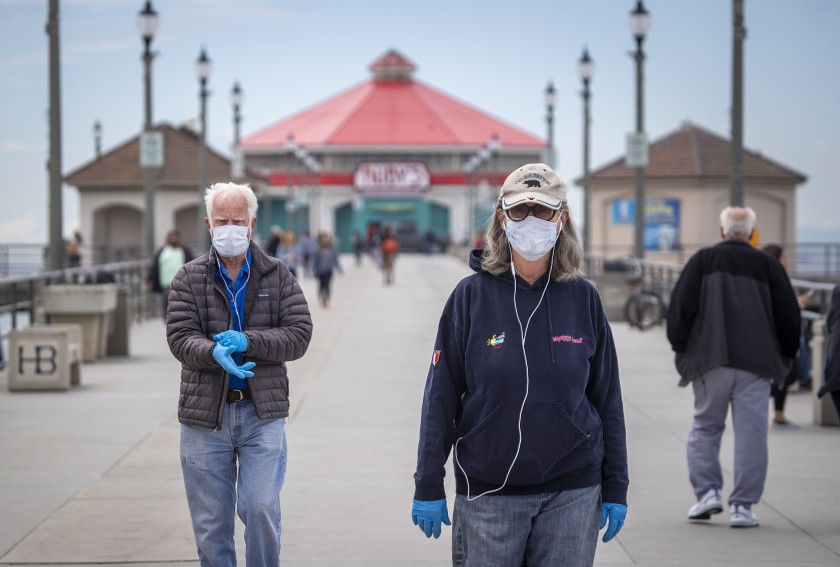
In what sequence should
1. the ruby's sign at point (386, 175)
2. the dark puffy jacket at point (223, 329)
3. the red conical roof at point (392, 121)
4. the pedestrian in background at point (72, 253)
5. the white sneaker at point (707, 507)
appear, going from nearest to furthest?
the dark puffy jacket at point (223, 329) → the white sneaker at point (707, 507) → the pedestrian in background at point (72, 253) → the ruby's sign at point (386, 175) → the red conical roof at point (392, 121)

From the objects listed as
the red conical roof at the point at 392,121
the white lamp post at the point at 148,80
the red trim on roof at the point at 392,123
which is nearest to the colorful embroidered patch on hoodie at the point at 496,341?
the white lamp post at the point at 148,80

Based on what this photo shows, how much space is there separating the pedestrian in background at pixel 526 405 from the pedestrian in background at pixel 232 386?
108 cm

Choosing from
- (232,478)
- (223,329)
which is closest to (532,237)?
(223,329)

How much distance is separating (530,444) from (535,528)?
12.0 inches

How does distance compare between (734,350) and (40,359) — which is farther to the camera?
(40,359)

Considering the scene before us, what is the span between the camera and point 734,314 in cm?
815

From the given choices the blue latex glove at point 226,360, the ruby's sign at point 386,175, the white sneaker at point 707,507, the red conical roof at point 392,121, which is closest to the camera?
the blue latex glove at point 226,360

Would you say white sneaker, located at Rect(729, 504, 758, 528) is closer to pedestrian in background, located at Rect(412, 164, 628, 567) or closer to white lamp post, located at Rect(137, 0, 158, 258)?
pedestrian in background, located at Rect(412, 164, 628, 567)

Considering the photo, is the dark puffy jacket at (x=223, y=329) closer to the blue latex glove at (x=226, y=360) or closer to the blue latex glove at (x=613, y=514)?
the blue latex glove at (x=226, y=360)

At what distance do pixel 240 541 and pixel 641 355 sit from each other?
39.7ft

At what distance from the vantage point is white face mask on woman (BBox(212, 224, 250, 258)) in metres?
5.54

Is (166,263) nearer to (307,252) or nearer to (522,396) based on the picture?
(522,396)

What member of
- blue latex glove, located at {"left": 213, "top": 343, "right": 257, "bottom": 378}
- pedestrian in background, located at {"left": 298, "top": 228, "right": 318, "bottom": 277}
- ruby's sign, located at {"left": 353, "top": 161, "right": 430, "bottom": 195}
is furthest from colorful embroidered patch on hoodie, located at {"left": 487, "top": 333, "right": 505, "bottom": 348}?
ruby's sign, located at {"left": 353, "top": 161, "right": 430, "bottom": 195}

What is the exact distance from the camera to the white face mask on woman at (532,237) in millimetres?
4543
